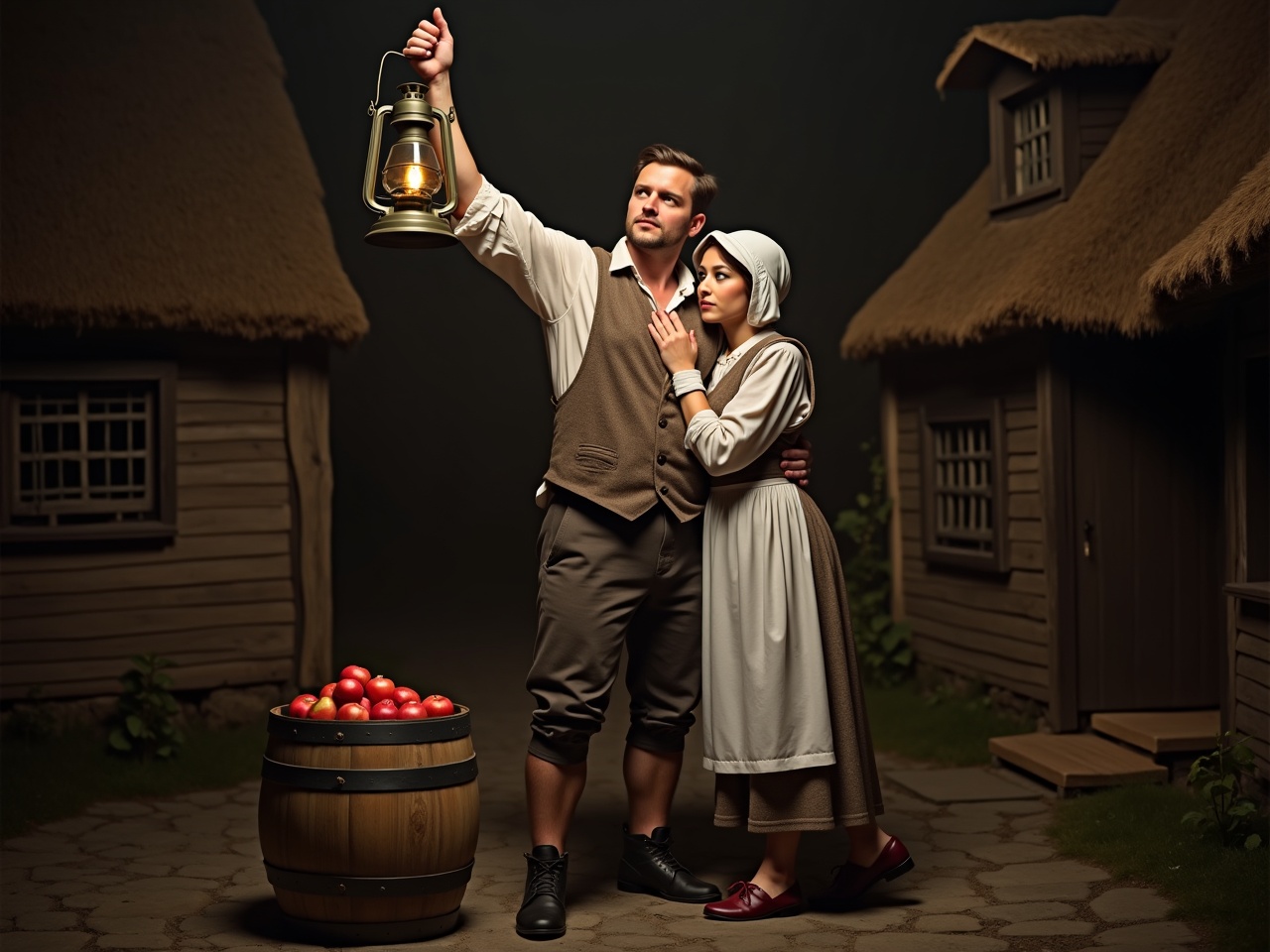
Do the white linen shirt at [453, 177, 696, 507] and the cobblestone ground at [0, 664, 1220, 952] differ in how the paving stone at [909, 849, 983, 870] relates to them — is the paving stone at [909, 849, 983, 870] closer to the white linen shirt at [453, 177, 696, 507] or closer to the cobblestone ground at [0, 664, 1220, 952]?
the cobblestone ground at [0, 664, 1220, 952]

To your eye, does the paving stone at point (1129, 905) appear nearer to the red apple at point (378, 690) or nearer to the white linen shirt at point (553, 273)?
the white linen shirt at point (553, 273)

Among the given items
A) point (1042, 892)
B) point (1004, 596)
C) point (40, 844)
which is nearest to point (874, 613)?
point (1004, 596)

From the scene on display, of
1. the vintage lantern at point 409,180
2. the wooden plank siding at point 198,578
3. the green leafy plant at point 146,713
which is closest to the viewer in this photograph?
the vintage lantern at point 409,180

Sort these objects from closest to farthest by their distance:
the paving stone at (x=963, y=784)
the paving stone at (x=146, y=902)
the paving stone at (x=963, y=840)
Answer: the paving stone at (x=146, y=902) < the paving stone at (x=963, y=840) < the paving stone at (x=963, y=784)

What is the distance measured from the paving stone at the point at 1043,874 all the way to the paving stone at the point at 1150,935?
53 centimetres

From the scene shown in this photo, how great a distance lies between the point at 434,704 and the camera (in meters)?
3.85

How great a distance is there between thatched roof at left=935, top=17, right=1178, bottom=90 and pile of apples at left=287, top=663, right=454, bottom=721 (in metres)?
5.17

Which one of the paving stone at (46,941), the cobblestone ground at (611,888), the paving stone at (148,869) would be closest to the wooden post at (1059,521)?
the cobblestone ground at (611,888)

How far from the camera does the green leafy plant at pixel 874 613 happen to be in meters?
8.30

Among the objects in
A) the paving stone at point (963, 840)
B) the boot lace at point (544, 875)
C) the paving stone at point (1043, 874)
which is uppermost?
the boot lace at point (544, 875)

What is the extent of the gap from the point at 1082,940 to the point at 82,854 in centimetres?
347

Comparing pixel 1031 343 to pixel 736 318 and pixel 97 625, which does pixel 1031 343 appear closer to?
pixel 736 318

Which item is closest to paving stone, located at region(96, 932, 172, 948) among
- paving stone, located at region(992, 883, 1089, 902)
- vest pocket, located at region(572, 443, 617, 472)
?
vest pocket, located at region(572, 443, 617, 472)

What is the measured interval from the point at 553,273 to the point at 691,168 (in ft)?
1.81
